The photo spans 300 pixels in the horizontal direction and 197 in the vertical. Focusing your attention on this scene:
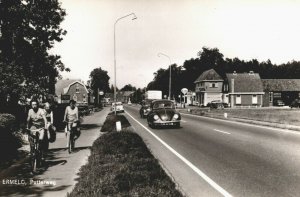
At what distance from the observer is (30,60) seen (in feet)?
76.4

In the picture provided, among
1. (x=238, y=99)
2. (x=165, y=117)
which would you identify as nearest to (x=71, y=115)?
(x=165, y=117)

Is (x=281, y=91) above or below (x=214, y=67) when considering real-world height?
below

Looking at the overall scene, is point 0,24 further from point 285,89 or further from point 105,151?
point 285,89

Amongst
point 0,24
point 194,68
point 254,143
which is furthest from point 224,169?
point 194,68

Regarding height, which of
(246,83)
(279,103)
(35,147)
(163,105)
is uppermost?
(246,83)

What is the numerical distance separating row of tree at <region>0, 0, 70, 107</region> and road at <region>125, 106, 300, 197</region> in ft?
32.0

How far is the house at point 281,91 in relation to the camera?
8331 centimetres

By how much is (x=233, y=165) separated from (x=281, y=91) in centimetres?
7823

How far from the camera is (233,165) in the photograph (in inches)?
394

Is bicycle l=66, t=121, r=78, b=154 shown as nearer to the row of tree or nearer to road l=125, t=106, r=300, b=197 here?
road l=125, t=106, r=300, b=197

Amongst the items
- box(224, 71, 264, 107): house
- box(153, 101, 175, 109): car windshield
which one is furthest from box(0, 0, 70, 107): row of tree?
box(224, 71, 264, 107): house

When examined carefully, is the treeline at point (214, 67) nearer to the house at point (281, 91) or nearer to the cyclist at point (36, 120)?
the house at point (281, 91)

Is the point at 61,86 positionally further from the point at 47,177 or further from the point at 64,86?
the point at 47,177

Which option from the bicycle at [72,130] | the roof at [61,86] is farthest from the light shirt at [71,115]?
the roof at [61,86]
